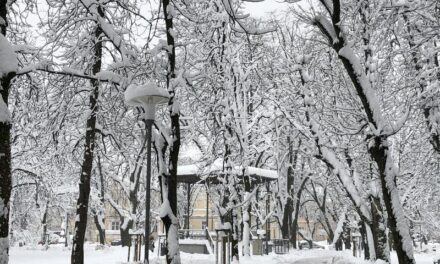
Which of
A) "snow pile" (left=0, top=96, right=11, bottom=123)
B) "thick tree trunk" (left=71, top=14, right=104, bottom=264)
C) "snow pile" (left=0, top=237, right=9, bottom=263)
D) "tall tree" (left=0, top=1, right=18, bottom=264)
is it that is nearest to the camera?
"snow pile" (left=0, top=237, right=9, bottom=263)

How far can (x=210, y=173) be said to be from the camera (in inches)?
770

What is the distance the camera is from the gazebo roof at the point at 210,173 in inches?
748

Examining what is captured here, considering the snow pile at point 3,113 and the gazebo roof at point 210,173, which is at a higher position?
the gazebo roof at point 210,173

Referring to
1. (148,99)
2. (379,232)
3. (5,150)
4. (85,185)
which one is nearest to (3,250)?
(5,150)

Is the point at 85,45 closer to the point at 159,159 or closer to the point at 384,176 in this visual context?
the point at 159,159

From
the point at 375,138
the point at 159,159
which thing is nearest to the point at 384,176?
the point at 375,138

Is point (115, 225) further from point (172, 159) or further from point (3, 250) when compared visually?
point (3, 250)

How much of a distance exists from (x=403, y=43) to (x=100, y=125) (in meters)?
8.78

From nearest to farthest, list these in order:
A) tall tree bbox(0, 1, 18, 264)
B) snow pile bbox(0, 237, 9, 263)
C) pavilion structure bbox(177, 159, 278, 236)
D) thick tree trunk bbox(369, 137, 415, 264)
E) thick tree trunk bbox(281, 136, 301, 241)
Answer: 1. snow pile bbox(0, 237, 9, 263)
2. tall tree bbox(0, 1, 18, 264)
3. thick tree trunk bbox(369, 137, 415, 264)
4. pavilion structure bbox(177, 159, 278, 236)
5. thick tree trunk bbox(281, 136, 301, 241)

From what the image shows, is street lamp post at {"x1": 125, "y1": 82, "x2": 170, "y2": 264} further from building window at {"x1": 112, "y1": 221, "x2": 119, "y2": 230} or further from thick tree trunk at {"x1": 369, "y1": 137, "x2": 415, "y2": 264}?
building window at {"x1": 112, "y1": 221, "x2": 119, "y2": 230}

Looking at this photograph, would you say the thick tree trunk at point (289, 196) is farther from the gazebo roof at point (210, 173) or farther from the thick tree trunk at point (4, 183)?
the thick tree trunk at point (4, 183)

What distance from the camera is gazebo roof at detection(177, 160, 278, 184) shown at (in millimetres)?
18987

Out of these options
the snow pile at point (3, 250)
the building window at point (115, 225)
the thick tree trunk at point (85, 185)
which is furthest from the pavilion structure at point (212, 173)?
the building window at point (115, 225)

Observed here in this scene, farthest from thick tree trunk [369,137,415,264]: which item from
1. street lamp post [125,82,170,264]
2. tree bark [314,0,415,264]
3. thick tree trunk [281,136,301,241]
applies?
thick tree trunk [281,136,301,241]
